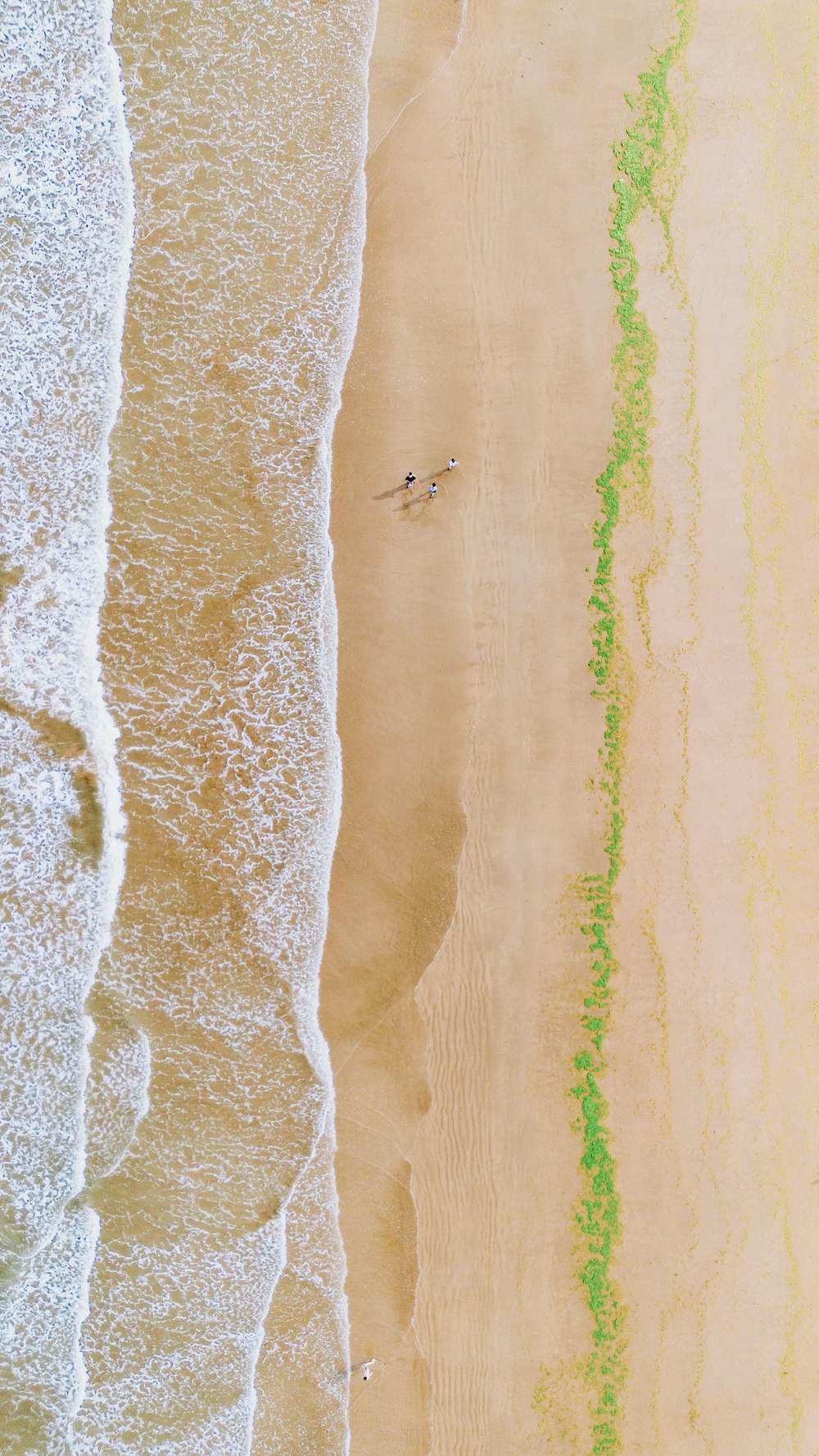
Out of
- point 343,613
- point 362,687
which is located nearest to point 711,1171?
point 362,687

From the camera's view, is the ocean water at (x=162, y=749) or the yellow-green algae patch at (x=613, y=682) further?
the yellow-green algae patch at (x=613, y=682)

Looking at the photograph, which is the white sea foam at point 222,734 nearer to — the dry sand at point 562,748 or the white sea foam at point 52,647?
the white sea foam at point 52,647

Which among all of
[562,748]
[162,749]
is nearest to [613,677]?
[562,748]

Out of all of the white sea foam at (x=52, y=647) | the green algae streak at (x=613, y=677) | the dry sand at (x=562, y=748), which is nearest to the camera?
the white sea foam at (x=52, y=647)

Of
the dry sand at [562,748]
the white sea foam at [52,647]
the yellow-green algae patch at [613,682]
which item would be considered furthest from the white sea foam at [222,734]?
the yellow-green algae patch at [613,682]

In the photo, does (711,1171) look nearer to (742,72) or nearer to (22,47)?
(742,72)

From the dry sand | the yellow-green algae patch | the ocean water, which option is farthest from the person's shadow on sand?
the yellow-green algae patch
